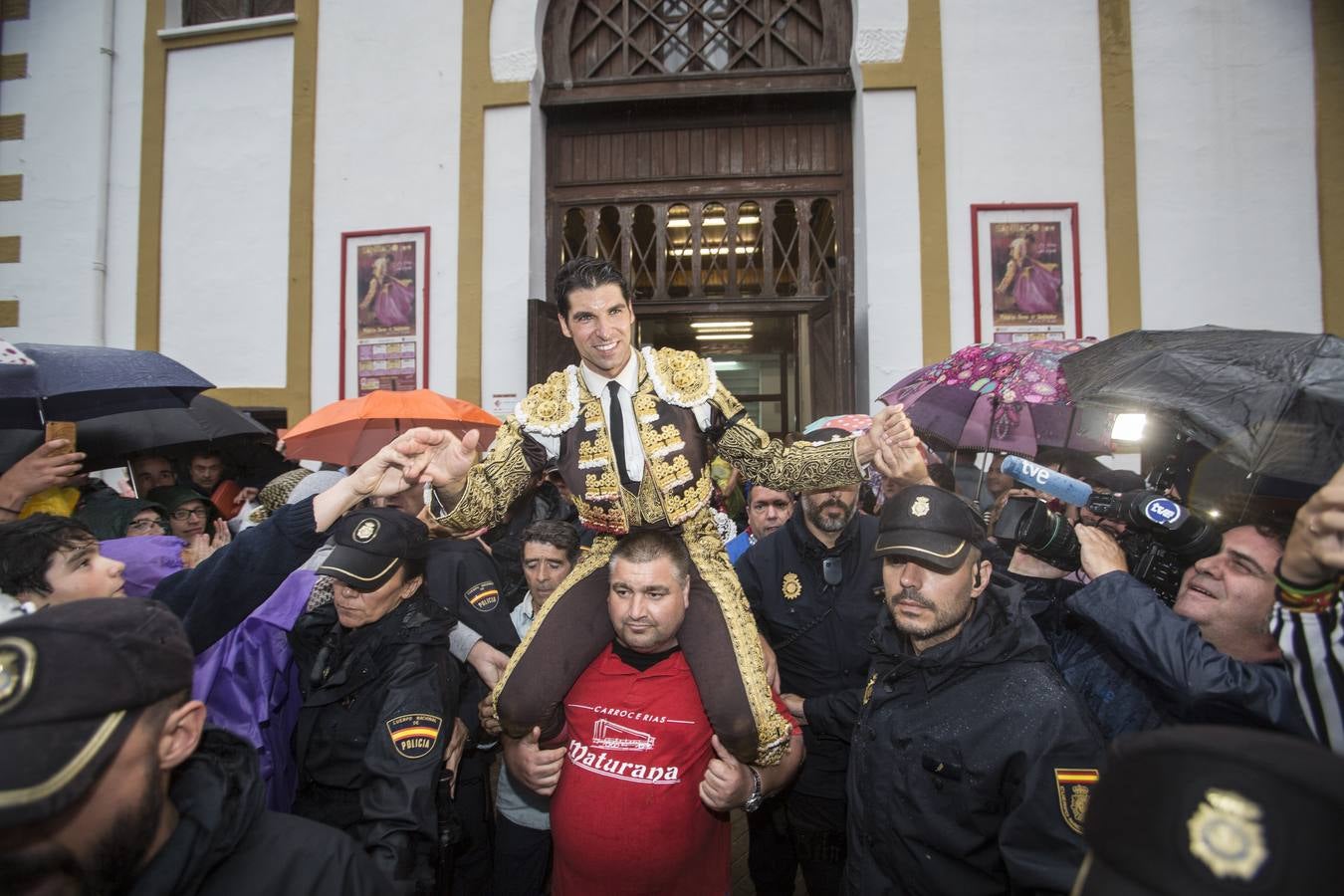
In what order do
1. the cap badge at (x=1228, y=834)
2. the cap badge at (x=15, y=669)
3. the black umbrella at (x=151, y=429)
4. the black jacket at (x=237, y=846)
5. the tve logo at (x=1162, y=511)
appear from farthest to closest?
1. the black umbrella at (x=151, y=429)
2. the tve logo at (x=1162, y=511)
3. the black jacket at (x=237, y=846)
4. the cap badge at (x=15, y=669)
5. the cap badge at (x=1228, y=834)

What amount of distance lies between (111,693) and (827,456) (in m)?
2.19

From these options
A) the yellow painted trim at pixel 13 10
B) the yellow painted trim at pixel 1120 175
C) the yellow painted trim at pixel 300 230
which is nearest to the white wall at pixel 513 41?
the yellow painted trim at pixel 300 230

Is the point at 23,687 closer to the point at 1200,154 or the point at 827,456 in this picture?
the point at 827,456

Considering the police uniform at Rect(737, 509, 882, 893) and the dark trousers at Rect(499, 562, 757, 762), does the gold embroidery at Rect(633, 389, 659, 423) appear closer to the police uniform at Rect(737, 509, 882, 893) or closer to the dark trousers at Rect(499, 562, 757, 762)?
the dark trousers at Rect(499, 562, 757, 762)

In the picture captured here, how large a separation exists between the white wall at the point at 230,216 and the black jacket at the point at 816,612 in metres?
6.80

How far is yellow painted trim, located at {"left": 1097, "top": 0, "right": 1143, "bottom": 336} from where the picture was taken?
7227 mm

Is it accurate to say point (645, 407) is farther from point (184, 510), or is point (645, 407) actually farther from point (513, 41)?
point (513, 41)

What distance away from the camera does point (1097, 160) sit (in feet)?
24.0

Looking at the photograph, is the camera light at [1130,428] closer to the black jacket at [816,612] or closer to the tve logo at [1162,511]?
the tve logo at [1162,511]

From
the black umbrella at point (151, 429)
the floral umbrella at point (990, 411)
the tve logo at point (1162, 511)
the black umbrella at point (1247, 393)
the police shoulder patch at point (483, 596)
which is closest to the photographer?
the black umbrella at point (1247, 393)

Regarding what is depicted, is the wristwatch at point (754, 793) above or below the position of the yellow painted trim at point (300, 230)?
below

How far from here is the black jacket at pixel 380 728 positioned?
2.24 metres

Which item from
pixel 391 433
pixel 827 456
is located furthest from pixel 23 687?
pixel 391 433

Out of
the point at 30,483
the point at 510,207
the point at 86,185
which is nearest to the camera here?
the point at 30,483
